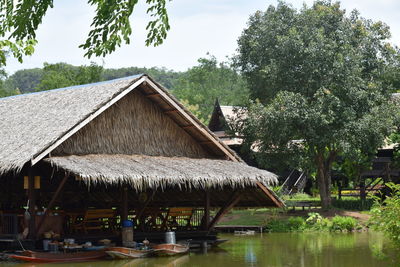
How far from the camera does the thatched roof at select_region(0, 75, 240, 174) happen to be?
1597cm

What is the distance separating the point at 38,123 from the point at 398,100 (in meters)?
21.8

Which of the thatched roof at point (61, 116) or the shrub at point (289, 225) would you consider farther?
the shrub at point (289, 225)

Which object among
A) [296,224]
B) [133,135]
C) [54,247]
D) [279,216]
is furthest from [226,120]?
[54,247]

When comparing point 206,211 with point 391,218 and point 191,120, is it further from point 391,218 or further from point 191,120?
point 391,218

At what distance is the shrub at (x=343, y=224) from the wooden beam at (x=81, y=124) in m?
11.6

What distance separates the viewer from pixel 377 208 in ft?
35.3

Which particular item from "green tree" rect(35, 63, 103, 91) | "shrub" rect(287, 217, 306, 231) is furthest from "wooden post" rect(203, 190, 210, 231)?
"green tree" rect(35, 63, 103, 91)

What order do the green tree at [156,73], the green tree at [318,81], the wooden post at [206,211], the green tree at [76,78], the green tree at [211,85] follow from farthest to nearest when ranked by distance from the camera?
the green tree at [156,73]
the green tree at [211,85]
the green tree at [76,78]
the green tree at [318,81]
the wooden post at [206,211]

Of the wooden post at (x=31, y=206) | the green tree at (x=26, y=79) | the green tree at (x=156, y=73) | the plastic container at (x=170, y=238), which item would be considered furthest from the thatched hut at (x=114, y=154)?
the green tree at (x=156, y=73)

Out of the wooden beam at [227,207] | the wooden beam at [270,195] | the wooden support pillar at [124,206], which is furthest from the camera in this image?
the wooden beam at [227,207]

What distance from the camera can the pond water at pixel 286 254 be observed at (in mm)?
15633

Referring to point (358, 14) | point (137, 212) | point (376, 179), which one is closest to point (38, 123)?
point (137, 212)

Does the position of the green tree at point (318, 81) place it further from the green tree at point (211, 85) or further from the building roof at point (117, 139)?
the green tree at point (211, 85)

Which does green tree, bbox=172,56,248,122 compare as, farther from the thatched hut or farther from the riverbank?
the thatched hut
